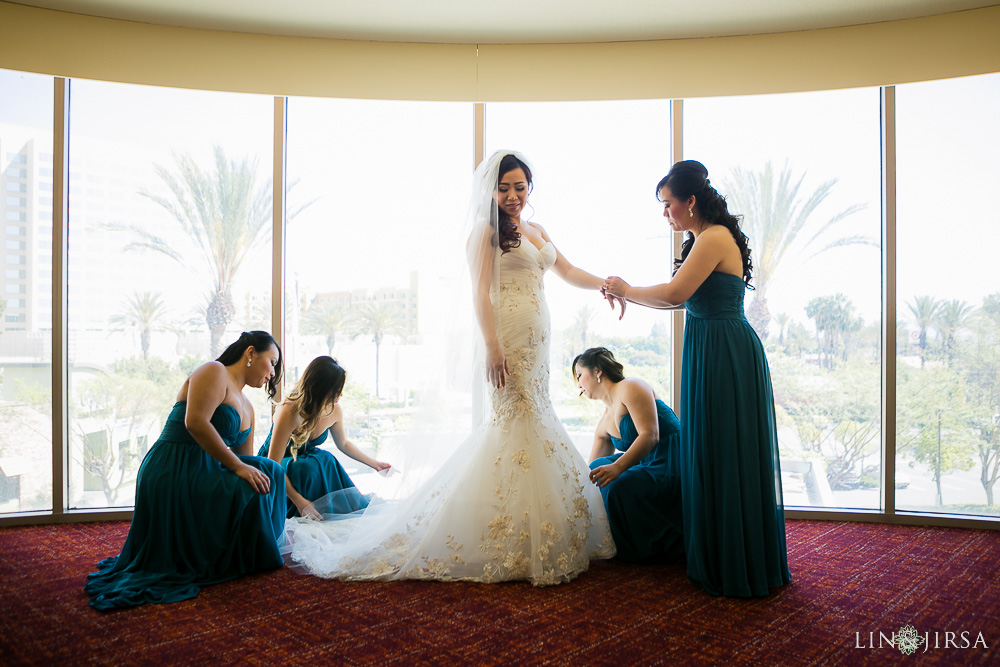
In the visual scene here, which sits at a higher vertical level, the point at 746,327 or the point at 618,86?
A: the point at 618,86

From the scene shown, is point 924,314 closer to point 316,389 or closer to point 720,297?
point 720,297

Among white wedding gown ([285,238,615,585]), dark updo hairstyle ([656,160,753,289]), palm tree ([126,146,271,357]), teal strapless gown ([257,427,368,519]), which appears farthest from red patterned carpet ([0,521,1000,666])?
palm tree ([126,146,271,357])

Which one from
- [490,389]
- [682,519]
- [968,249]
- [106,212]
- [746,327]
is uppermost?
[106,212]

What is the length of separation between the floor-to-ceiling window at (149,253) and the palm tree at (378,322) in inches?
24.0

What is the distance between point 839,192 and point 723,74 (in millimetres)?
1066

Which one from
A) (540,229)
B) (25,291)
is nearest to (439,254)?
(540,229)

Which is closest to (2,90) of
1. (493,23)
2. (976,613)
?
(493,23)

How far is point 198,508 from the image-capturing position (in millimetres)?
2785

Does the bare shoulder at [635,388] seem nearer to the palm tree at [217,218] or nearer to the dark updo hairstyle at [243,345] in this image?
the dark updo hairstyle at [243,345]

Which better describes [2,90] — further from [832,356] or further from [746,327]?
[832,356]

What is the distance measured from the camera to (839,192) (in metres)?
3.89

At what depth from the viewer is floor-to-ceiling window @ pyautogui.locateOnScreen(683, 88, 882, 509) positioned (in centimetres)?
387

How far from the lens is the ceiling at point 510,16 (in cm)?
361

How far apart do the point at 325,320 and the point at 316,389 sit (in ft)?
2.95
